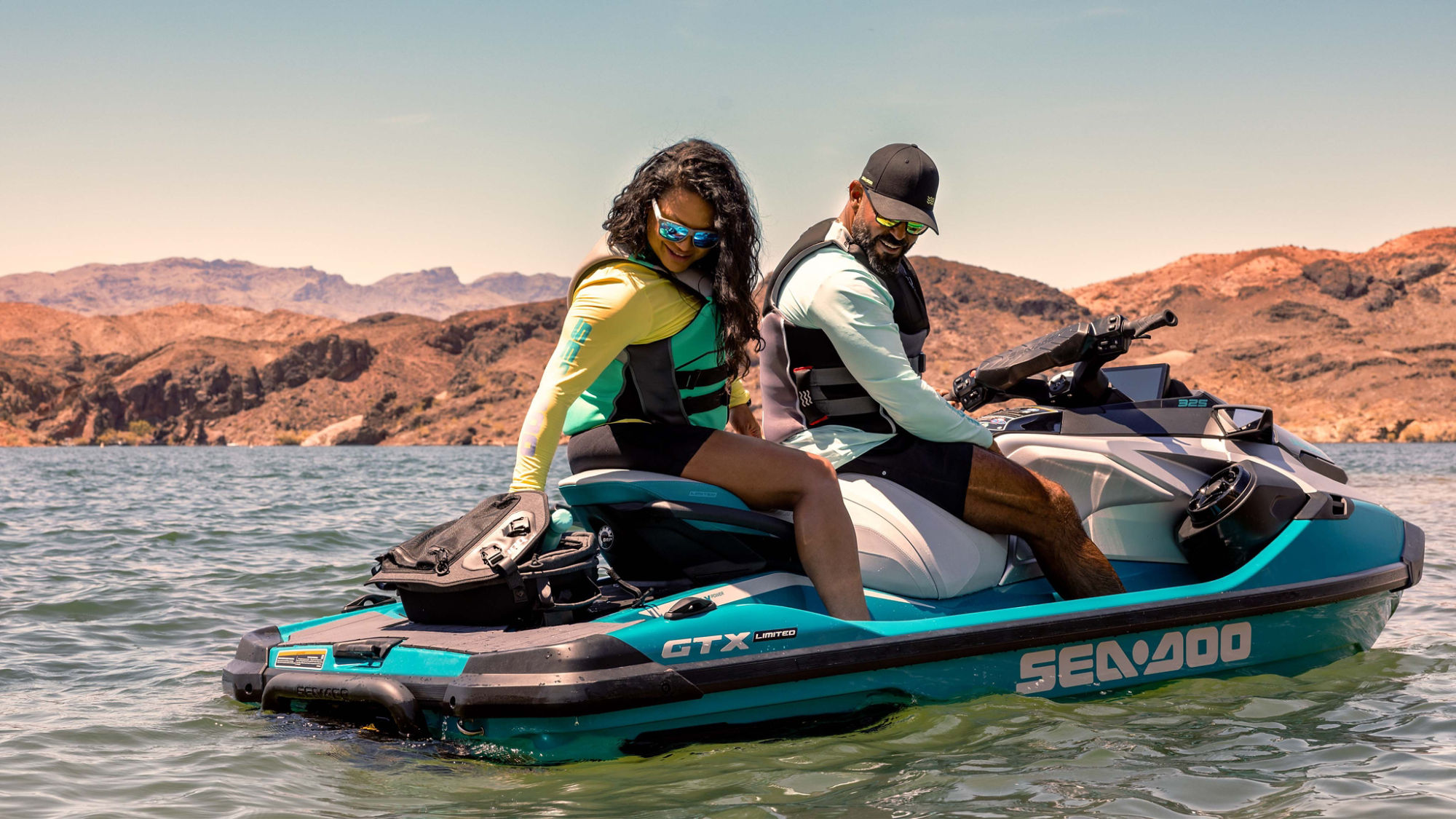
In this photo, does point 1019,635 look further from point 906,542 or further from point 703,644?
point 703,644

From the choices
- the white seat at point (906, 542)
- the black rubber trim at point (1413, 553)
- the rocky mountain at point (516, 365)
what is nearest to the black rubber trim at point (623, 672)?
the white seat at point (906, 542)

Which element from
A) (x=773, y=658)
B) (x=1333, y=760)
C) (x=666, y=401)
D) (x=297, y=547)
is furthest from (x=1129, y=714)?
(x=297, y=547)

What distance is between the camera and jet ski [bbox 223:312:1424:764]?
3.60 m

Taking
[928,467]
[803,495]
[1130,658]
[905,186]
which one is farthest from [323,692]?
[1130,658]

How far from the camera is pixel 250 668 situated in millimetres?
4027

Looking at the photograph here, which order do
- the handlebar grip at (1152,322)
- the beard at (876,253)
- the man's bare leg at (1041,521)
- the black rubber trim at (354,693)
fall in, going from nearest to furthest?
the black rubber trim at (354,693)
the beard at (876,253)
the man's bare leg at (1041,521)
the handlebar grip at (1152,322)

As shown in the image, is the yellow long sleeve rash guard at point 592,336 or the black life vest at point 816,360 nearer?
the yellow long sleeve rash guard at point 592,336

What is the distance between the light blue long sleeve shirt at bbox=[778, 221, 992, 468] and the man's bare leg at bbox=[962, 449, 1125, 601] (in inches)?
7.6

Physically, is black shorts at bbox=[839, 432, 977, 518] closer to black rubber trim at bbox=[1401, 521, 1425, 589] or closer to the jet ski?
the jet ski

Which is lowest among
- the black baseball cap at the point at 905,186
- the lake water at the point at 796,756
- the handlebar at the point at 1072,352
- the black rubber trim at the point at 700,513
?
the lake water at the point at 796,756

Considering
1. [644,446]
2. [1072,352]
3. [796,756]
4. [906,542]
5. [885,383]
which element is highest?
[1072,352]

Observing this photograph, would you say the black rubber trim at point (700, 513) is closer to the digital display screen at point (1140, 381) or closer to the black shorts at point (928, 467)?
the black shorts at point (928, 467)

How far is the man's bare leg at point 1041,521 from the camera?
4.41 m

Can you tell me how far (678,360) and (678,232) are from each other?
44cm
